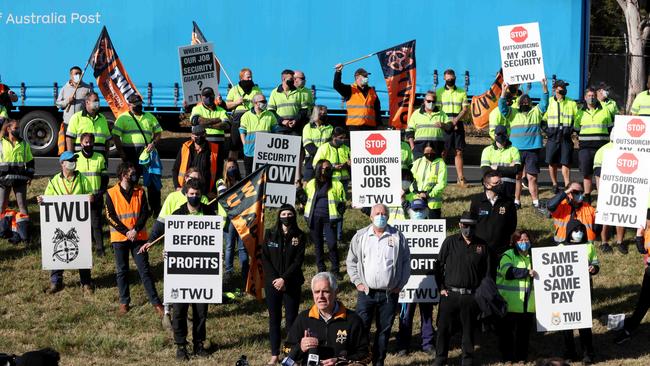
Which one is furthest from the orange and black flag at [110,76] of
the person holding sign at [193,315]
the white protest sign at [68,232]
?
the person holding sign at [193,315]

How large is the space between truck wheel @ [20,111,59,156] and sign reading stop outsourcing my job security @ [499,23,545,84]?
10.6 metres

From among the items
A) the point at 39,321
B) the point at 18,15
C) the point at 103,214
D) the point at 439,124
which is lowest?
the point at 39,321

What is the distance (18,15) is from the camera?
27.8 meters

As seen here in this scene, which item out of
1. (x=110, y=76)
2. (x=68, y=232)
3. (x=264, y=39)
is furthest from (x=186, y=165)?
(x=264, y=39)

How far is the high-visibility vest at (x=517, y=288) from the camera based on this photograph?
15117 millimetres

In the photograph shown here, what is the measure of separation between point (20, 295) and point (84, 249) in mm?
1357

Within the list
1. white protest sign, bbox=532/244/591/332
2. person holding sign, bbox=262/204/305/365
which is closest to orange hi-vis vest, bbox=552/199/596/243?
white protest sign, bbox=532/244/591/332

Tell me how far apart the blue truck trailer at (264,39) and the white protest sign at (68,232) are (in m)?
10.6

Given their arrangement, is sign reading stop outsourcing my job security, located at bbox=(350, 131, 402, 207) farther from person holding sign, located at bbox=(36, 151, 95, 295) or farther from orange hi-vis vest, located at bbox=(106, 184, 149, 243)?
person holding sign, located at bbox=(36, 151, 95, 295)

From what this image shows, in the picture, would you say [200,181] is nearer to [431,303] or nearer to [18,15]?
[431,303]

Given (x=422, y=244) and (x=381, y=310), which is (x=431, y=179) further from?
(x=381, y=310)

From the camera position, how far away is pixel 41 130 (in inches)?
1072

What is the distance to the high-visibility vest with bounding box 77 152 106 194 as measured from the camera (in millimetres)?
18219

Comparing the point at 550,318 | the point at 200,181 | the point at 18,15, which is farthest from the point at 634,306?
the point at 18,15
